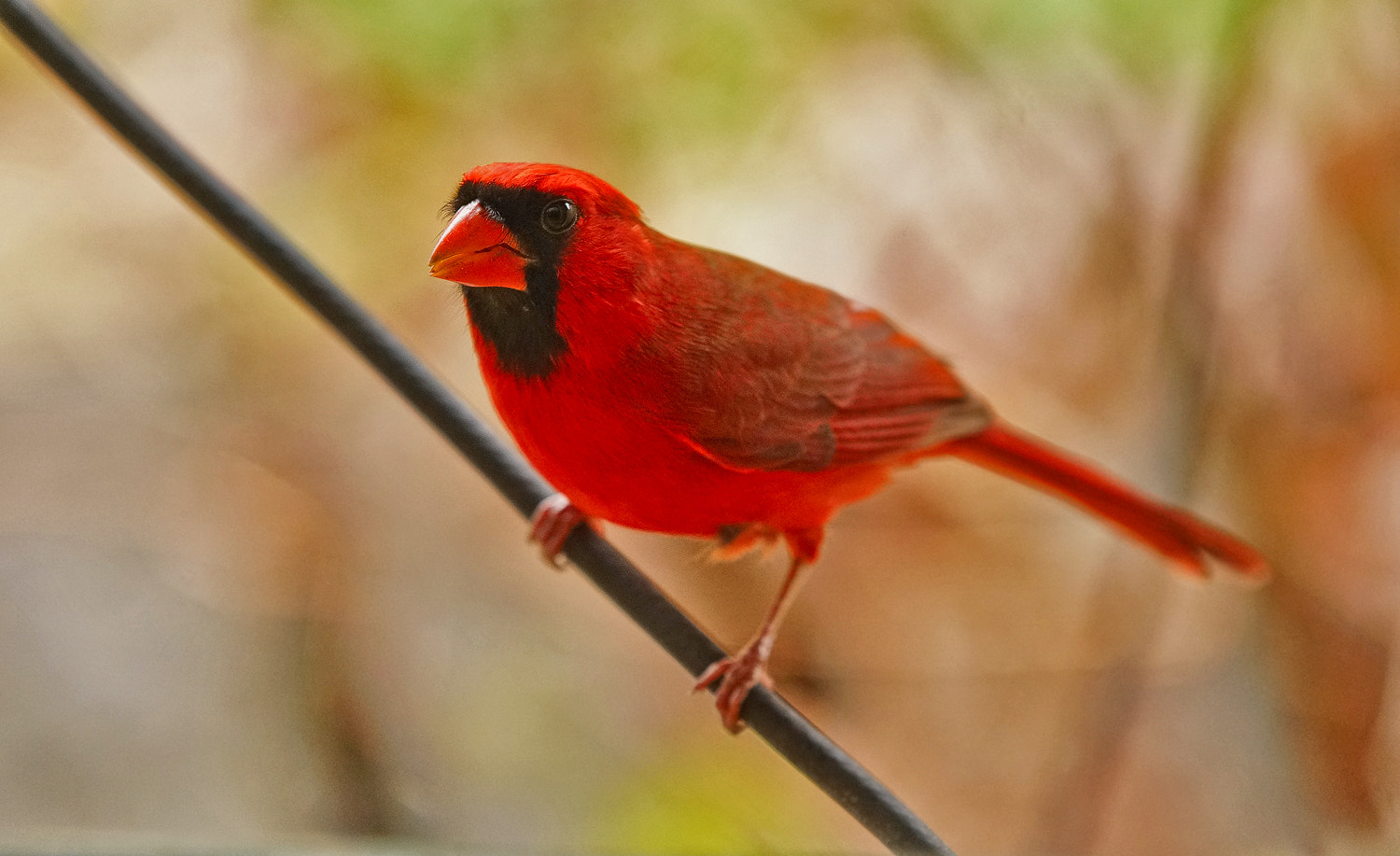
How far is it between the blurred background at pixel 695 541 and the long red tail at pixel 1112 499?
0.91 feet

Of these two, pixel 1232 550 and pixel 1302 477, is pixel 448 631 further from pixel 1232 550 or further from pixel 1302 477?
pixel 1302 477

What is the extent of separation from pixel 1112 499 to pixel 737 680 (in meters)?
0.70

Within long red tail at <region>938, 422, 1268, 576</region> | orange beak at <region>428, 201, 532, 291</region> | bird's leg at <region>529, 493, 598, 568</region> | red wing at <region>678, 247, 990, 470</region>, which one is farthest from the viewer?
long red tail at <region>938, 422, 1268, 576</region>

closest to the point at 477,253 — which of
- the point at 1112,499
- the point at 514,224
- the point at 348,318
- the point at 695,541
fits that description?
the point at 514,224

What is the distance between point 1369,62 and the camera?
2.05 metres

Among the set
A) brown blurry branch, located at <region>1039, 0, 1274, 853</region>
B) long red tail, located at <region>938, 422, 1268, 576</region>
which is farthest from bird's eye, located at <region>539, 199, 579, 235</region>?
brown blurry branch, located at <region>1039, 0, 1274, 853</region>

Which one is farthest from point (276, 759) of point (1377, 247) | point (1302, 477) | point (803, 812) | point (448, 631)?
point (1377, 247)

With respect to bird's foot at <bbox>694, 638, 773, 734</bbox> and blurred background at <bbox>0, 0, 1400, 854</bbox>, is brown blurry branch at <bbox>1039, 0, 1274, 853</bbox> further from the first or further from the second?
bird's foot at <bbox>694, 638, 773, 734</bbox>

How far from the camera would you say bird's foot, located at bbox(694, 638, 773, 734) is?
1433 millimetres

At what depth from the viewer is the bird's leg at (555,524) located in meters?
1.58

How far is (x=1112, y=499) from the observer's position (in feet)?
6.06

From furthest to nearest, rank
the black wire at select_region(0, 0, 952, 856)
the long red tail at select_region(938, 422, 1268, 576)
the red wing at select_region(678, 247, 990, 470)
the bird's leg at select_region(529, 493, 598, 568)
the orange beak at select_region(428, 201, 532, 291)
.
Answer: the long red tail at select_region(938, 422, 1268, 576), the bird's leg at select_region(529, 493, 598, 568), the red wing at select_region(678, 247, 990, 470), the black wire at select_region(0, 0, 952, 856), the orange beak at select_region(428, 201, 532, 291)

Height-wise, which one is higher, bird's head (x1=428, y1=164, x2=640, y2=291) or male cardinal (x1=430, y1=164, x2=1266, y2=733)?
bird's head (x1=428, y1=164, x2=640, y2=291)

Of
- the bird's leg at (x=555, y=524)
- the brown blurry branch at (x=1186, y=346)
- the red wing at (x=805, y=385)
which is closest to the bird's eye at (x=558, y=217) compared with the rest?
the red wing at (x=805, y=385)
